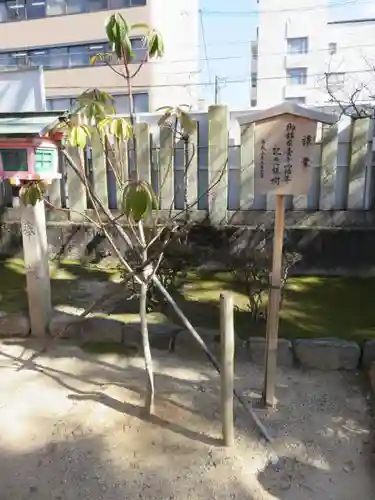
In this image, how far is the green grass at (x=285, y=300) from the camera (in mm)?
4797

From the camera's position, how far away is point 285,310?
533cm

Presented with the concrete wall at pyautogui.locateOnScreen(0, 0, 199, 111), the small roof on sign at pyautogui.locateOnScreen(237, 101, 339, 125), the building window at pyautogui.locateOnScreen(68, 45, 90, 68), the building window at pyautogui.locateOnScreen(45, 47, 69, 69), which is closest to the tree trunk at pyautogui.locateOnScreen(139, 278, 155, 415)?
the small roof on sign at pyautogui.locateOnScreen(237, 101, 339, 125)

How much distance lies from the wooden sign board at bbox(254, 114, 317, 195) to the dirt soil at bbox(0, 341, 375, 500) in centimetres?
182

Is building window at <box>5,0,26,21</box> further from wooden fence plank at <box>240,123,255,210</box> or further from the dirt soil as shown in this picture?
the dirt soil

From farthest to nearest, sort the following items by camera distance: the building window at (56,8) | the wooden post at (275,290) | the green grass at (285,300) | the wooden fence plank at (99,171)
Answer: the building window at (56,8) < the wooden fence plank at (99,171) < the green grass at (285,300) < the wooden post at (275,290)

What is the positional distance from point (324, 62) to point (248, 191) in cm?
2357

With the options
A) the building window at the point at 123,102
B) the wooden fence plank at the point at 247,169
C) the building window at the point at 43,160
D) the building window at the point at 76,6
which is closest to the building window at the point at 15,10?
the building window at the point at 76,6

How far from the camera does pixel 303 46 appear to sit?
25.6 m

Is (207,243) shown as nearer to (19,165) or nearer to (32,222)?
(32,222)

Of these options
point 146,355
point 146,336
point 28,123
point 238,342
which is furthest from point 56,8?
point 146,355

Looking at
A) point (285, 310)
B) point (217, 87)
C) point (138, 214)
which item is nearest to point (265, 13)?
point (217, 87)

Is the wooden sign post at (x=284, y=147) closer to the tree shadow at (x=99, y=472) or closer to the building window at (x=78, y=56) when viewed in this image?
the tree shadow at (x=99, y=472)

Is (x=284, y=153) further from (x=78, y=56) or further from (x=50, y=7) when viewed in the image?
(x=50, y=7)

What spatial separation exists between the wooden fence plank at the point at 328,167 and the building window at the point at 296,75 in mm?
22372
